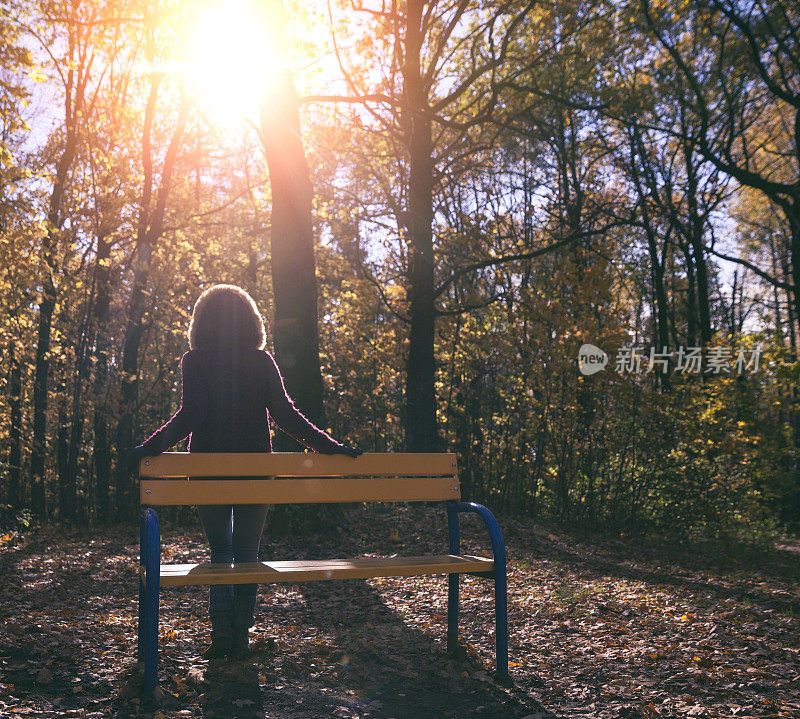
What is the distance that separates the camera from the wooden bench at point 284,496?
133 inches

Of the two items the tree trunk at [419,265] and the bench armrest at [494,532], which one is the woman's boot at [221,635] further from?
the tree trunk at [419,265]

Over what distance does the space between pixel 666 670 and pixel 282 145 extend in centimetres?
686

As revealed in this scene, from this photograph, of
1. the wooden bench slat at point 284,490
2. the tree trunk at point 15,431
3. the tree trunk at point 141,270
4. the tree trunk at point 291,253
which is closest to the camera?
the wooden bench slat at point 284,490

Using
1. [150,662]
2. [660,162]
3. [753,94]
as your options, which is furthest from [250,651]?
[660,162]

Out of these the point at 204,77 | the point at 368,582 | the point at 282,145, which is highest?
the point at 204,77

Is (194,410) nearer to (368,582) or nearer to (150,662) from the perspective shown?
(150,662)

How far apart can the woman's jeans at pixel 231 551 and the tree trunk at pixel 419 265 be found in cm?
822

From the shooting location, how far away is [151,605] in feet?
10.7

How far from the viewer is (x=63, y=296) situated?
496 inches

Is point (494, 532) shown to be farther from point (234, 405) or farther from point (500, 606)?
point (234, 405)

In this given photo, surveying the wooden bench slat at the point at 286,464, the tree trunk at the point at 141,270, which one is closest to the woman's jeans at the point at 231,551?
the wooden bench slat at the point at 286,464

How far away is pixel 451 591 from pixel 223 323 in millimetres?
2022

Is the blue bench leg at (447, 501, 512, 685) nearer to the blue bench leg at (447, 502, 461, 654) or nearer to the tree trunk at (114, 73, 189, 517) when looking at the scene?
the blue bench leg at (447, 502, 461, 654)

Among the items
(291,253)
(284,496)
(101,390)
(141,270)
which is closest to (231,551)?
(284,496)
